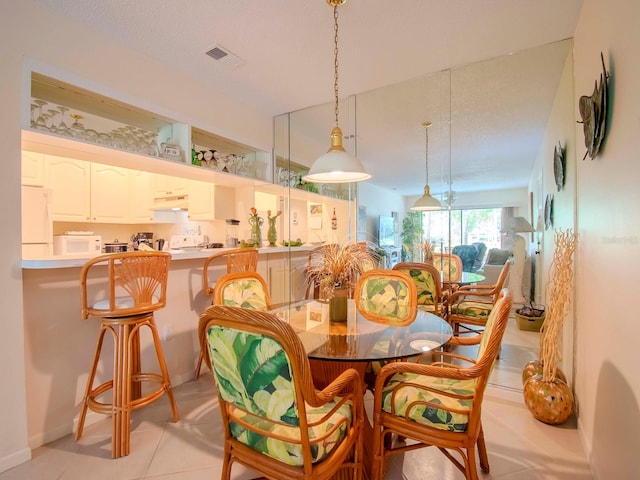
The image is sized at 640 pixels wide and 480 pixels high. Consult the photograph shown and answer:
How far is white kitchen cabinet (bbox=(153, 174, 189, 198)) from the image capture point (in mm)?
3945

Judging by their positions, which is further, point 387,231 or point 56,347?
point 387,231

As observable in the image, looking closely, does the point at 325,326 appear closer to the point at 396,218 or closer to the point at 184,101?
the point at 396,218

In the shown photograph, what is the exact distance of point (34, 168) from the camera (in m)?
3.37

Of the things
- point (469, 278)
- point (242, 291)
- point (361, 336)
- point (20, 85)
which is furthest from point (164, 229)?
point (469, 278)

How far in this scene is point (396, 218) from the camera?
133 inches

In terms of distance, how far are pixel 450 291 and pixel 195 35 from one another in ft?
9.99

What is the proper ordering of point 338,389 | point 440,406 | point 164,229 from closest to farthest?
point 338,389 → point 440,406 → point 164,229

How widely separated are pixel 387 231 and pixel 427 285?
769mm

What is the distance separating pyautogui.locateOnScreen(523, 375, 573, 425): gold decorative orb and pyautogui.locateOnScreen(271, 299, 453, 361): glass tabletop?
88 centimetres

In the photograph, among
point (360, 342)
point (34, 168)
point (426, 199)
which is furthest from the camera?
point (34, 168)

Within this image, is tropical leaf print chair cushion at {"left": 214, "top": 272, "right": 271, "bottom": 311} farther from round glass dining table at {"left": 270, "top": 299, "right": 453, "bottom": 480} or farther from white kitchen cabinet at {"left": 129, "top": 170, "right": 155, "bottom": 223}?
white kitchen cabinet at {"left": 129, "top": 170, "right": 155, "bottom": 223}

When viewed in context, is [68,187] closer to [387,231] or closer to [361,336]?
[387,231]

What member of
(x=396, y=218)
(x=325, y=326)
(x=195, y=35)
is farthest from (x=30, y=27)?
(x=396, y=218)

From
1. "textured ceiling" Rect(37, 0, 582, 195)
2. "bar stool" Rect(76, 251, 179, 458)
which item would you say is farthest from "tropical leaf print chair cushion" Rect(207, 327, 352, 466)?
"textured ceiling" Rect(37, 0, 582, 195)
